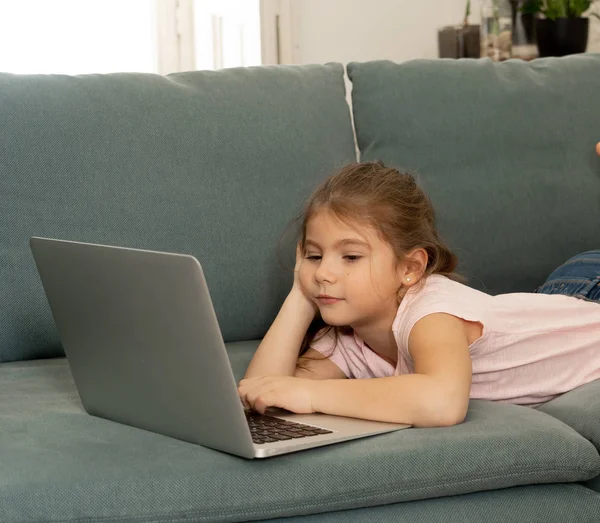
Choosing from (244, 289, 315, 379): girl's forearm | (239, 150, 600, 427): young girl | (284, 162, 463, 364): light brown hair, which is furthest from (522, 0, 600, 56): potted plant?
(244, 289, 315, 379): girl's forearm

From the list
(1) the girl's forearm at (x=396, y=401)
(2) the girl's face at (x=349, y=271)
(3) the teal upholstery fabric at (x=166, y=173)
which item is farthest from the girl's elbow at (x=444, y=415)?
(3) the teal upholstery fabric at (x=166, y=173)

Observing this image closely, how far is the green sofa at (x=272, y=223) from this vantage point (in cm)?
110

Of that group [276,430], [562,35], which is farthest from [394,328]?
[562,35]

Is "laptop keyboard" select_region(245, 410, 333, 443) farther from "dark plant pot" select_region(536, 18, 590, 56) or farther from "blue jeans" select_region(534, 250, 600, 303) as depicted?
"dark plant pot" select_region(536, 18, 590, 56)

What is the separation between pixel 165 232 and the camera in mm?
1747

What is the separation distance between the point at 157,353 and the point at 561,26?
2.41m

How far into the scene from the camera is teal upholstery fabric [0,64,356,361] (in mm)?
1688

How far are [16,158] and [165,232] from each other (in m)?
0.29

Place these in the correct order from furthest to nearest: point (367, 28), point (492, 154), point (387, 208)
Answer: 1. point (367, 28)
2. point (492, 154)
3. point (387, 208)

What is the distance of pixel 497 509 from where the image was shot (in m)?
1.19

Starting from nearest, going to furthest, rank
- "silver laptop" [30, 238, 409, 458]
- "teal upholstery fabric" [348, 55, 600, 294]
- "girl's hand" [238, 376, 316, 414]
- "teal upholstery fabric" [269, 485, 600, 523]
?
"silver laptop" [30, 238, 409, 458], "teal upholstery fabric" [269, 485, 600, 523], "girl's hand" [238, 376, 316, 414], "teal upholstery fabric" [348, 55, 600, 294]

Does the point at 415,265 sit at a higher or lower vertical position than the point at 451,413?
higher

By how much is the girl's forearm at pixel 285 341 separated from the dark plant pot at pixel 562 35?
1.93m

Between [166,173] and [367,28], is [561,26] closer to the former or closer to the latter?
[367,28]
